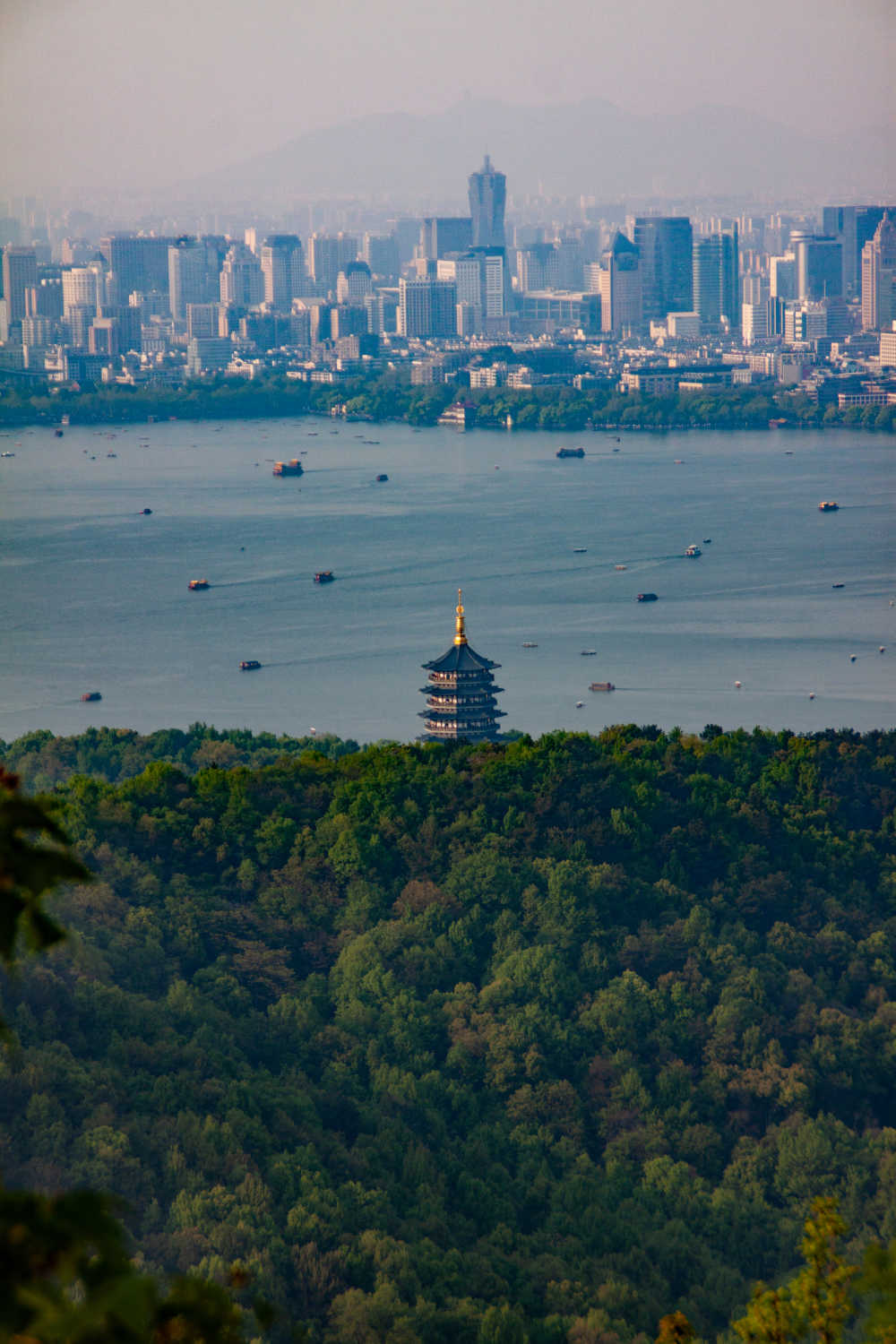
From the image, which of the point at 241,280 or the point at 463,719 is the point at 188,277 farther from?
the point at 463,719

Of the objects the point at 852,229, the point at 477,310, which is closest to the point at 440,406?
the point at 477,310

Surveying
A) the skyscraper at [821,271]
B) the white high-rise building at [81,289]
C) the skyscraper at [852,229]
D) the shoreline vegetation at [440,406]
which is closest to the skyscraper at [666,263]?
the skyscraper at [821,271]

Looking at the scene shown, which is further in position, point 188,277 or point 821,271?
point 188,277

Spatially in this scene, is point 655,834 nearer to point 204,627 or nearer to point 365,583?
point 204,627

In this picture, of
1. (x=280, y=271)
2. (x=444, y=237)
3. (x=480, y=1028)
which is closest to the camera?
(x=480, y=1028)

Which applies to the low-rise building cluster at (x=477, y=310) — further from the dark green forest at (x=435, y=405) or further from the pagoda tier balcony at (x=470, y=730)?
the pagoda tier balcony at (x=470, y=730)

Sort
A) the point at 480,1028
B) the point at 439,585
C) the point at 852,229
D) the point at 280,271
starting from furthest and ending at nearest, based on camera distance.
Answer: the point at 280,271, the point at 852,229, the point at 439,585, the point at 480,1028
